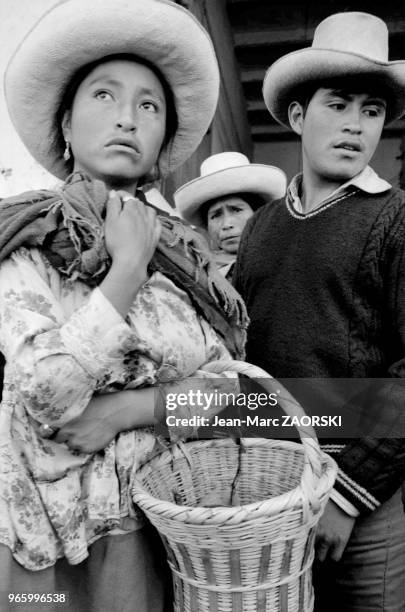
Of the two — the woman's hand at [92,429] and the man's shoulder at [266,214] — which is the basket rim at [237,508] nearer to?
the woman's hand at [92,429]

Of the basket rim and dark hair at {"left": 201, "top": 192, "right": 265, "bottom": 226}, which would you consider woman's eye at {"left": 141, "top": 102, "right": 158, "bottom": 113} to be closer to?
the basket rim

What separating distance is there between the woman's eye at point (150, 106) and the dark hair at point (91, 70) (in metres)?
0.09

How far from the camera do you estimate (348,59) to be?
117 centimetres

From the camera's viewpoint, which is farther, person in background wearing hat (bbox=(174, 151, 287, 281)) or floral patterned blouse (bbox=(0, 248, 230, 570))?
person in background wearing hat (bbox=(174, 151, 287, 281))

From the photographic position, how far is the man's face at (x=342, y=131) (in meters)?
1.19

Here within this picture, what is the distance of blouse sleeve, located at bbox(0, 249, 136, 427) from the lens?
728 millimetres

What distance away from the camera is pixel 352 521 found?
104 centimetres

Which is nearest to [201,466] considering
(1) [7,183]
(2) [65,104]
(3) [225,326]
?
(3) [225,326]

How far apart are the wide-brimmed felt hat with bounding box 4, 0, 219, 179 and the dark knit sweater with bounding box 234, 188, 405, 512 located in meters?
0.38

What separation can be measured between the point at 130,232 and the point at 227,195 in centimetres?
145

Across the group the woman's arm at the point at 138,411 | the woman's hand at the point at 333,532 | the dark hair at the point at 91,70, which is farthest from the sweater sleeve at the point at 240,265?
the woman's hand at the point at 333,532

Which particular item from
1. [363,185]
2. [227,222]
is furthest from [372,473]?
[227,222]

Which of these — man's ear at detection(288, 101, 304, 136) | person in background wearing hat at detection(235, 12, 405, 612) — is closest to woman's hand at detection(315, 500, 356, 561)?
person in background wearing hat at detection(235, 12, 405, 612)

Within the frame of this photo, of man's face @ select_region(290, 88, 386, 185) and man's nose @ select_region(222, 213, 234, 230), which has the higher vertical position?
man's face @ select_region(290, 88, 386, 185)
